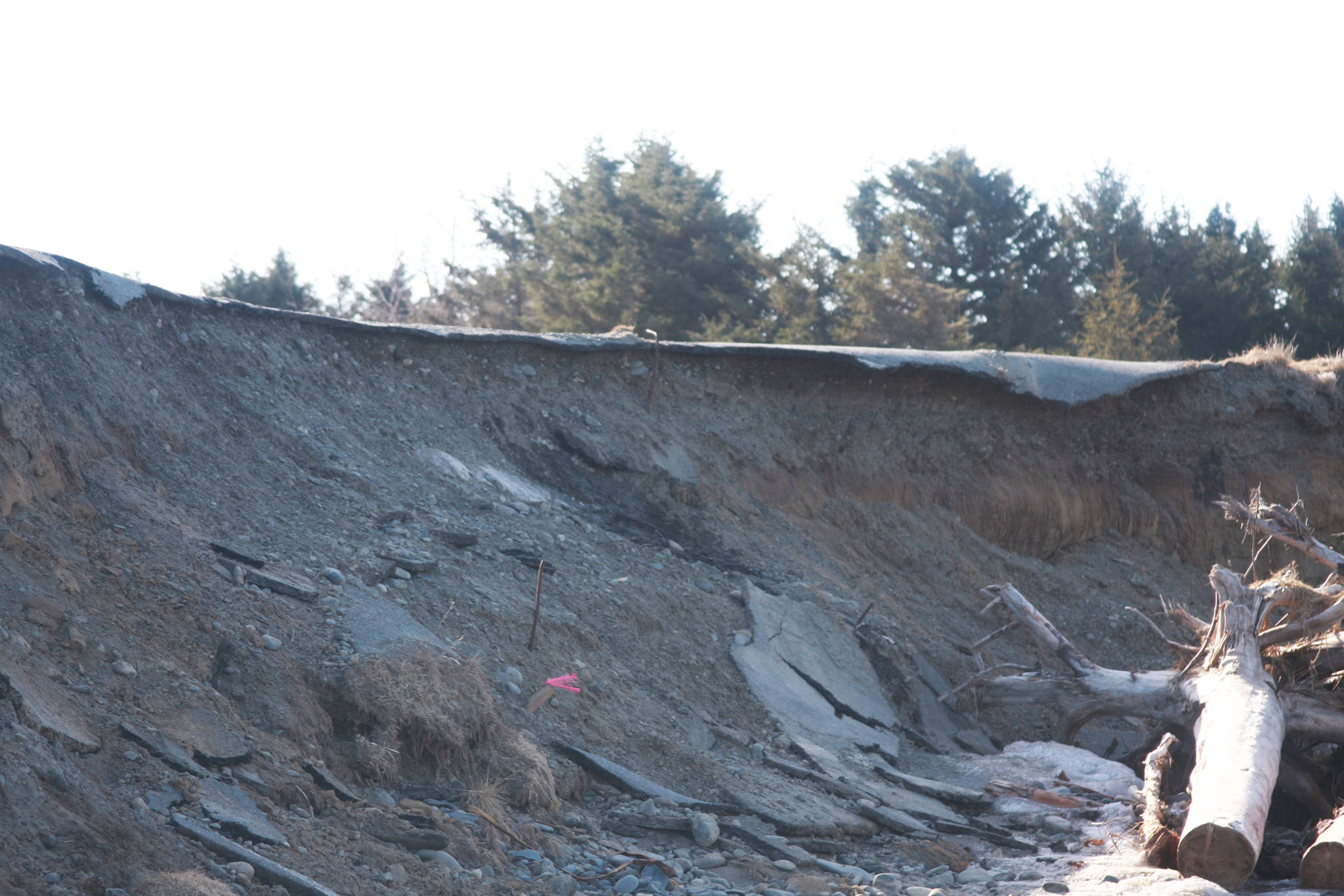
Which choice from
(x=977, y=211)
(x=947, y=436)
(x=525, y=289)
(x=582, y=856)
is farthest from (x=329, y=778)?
(x=977, y=211)

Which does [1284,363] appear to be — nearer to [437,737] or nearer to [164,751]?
[437,737]

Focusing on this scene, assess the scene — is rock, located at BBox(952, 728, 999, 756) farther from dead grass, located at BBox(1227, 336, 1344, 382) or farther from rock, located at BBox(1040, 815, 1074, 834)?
dead grass, located at BBox(1227, 336, 1344, 382)

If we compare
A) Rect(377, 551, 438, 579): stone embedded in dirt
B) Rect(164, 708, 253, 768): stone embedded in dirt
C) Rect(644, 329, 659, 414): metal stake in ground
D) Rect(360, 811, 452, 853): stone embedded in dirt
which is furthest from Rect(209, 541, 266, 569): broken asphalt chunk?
Rect(644, 329, 659, 414): metal stake in ground

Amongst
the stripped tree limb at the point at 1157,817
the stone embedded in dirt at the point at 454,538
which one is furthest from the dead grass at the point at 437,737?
the stripped tree limb at the point at 1157,817

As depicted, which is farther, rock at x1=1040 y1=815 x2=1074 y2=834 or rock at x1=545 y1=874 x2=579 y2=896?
rock at x1=1040 y1=815 x2=1074 y2=834

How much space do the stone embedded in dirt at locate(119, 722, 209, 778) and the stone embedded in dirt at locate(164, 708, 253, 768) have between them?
6 centimetres

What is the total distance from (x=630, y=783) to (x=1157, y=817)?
8.13 feet

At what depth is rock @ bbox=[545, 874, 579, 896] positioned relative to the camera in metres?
3.64

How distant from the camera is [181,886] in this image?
2.84m

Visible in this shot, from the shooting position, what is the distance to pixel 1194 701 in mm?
5645

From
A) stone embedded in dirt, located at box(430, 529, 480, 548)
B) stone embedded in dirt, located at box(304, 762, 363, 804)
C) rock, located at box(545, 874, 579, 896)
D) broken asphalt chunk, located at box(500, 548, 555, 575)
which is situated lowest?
rock, located at box(545, 874, 579, 896)

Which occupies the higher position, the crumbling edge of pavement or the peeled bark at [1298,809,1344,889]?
the crumbling edge of pavement

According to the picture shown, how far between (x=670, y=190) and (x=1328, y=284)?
15707 millimetres

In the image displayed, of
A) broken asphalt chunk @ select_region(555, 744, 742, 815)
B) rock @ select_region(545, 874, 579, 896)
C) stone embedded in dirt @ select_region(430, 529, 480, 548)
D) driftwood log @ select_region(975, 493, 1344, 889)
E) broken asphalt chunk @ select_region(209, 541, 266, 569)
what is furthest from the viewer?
stone embedded in dirt @ select_region(430, 529, 480, 548)
